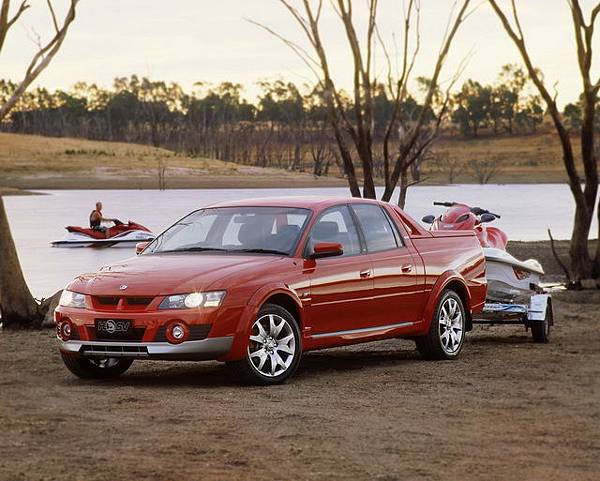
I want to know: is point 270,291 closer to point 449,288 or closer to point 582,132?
point 449,288

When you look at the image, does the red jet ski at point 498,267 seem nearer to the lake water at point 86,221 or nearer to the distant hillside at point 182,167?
the lake water at point 86,221

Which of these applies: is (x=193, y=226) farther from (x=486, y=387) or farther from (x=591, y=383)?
(x=591, y=383)

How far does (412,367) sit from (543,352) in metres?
2.15

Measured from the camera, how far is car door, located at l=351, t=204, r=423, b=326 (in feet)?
38.8

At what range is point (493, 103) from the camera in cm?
17725

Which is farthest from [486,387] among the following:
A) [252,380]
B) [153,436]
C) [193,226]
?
[153,436]

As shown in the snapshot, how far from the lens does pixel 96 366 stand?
11.1 metres

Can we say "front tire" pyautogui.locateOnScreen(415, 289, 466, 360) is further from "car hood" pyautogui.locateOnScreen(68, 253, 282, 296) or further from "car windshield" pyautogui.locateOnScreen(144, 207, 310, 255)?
"car hood" pyautogui.locateOnScreen(68, 253, 282, 296)

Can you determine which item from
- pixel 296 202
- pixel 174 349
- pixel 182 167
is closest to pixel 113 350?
pixel 174 349

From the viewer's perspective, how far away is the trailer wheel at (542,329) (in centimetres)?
1459

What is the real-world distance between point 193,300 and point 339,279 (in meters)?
1.60

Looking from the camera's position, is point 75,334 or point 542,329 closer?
point 75,334

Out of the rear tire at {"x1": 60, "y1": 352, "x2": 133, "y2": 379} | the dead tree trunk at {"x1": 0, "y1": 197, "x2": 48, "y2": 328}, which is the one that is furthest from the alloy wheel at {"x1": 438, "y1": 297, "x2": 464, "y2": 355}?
the dead tree trunk at {"x1": 0, "y1": 197, "x2": 48, "y2": 328}

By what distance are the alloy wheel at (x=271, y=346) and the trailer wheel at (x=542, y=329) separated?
462cm
